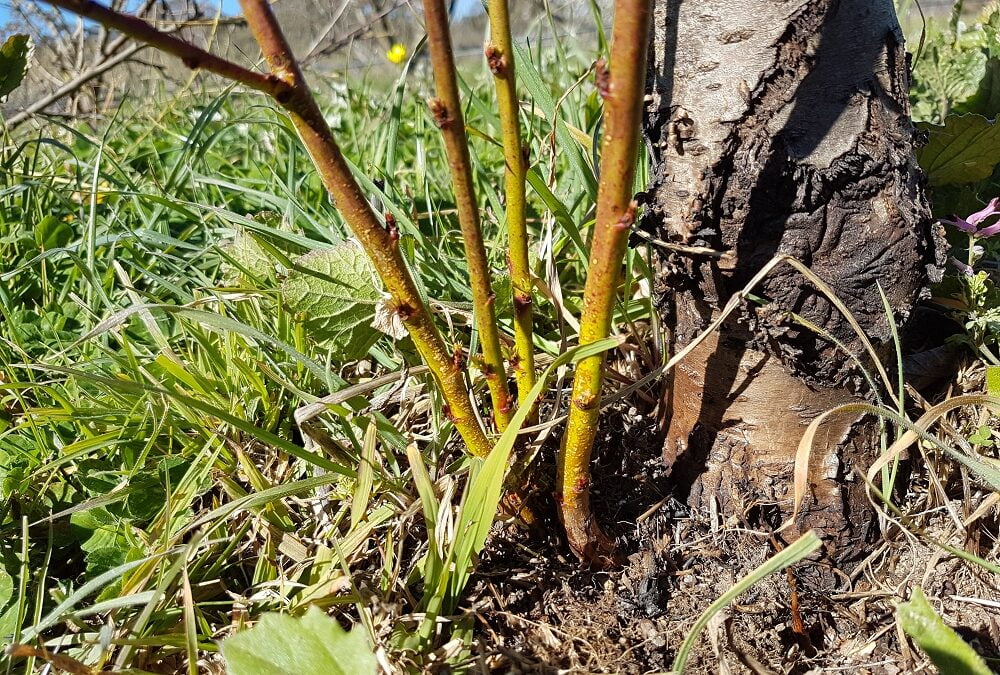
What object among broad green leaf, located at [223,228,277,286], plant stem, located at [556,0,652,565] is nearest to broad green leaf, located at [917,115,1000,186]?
plant stem, located at [556,0,652,565]

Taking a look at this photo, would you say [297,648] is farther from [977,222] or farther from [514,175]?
[977,222]

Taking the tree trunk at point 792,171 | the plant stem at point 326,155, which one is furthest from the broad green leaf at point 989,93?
the plant stem at point 326,155

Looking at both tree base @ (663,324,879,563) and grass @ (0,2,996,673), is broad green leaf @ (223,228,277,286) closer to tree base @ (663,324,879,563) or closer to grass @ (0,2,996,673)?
grass @ (0,2,996,673)

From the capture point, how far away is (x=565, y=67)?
199cm

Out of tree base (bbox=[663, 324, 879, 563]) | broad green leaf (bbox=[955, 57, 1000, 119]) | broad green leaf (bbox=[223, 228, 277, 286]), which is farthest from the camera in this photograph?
broad green leaf (bbox=[955, 57, 1000, 119])

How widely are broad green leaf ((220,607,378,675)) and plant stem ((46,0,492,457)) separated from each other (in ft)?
1.04

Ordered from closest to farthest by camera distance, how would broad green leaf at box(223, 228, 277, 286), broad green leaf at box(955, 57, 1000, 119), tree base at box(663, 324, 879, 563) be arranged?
tree base at box(663, 324, 879, 563)
broad green leaf at box(223, 228, 277, 286)
broad green leaf at box(955, 57, 1000, 119)

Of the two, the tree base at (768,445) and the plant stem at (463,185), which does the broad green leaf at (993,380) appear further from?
the plant stem at (463,185)

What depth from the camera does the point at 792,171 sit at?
89 centimetres

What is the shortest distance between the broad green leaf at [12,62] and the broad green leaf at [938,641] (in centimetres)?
170

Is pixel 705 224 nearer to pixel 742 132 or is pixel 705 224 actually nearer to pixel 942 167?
pixel 742 132

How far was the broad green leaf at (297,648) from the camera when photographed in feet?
2.38

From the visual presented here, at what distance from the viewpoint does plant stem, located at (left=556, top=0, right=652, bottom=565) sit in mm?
643

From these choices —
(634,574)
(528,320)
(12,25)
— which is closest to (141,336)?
(528,320)
